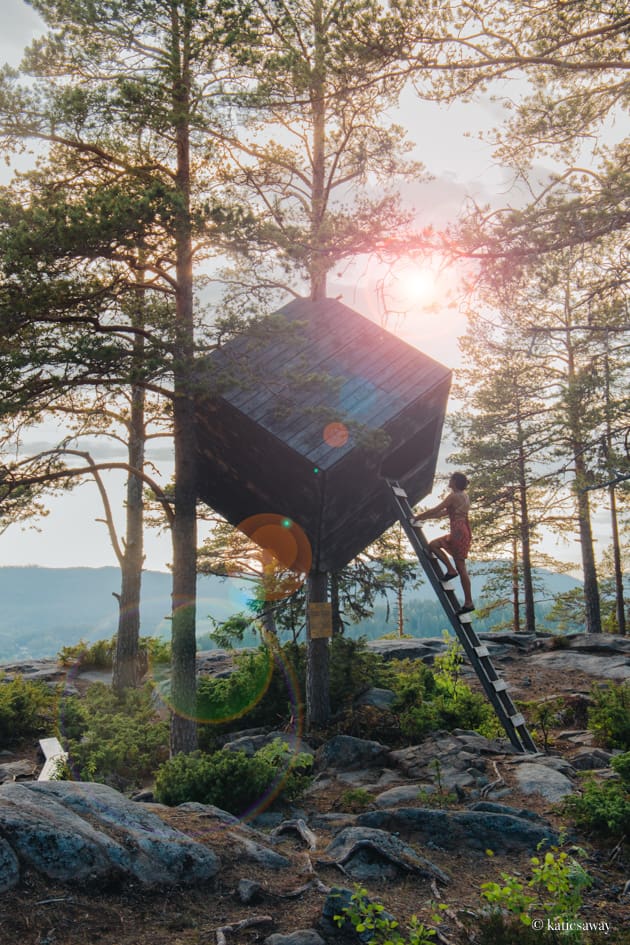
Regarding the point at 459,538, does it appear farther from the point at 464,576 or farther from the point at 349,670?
the point at 349,670

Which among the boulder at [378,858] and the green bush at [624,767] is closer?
the boulder at [378,858]

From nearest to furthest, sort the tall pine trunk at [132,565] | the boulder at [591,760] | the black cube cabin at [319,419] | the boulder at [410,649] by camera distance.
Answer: the boulder at [591,760] < the black cube cabin at [319,419] < the tall pine trunk at [132,565] < the boulder at [410,649]

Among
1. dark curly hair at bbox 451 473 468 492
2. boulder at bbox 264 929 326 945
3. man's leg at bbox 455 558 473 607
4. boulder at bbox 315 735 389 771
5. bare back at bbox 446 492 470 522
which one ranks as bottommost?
boulder at bbox 315 735 389 771

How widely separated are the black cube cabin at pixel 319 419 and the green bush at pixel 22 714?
22.7 ft

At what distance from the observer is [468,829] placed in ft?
22.4

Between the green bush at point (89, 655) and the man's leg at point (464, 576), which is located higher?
the man's leg at point (464, 576)

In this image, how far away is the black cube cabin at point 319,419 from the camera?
10.5 metres

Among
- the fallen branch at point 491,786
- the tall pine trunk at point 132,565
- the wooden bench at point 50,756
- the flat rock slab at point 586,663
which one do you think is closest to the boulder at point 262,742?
the wooden bench at point 50,756

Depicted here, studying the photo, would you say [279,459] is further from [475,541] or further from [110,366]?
[475,541]

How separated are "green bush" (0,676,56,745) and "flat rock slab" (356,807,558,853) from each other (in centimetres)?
1041

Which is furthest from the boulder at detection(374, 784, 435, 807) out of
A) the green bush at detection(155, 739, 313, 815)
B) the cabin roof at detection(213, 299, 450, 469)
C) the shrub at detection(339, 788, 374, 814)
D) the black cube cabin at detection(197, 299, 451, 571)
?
the cabin roof at detection(213, 299, 450, 469)

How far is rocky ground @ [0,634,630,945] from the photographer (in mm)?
4527

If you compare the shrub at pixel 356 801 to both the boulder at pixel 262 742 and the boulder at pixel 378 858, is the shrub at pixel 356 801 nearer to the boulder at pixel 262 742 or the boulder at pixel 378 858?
the boulder at pixel 378 858

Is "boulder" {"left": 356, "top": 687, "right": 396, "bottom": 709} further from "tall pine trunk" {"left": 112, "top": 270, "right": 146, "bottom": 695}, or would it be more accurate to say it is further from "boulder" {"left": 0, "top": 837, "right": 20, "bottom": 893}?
"boulder" {"left": 0, "top": 837, "right": 20, "bottom": 893}
